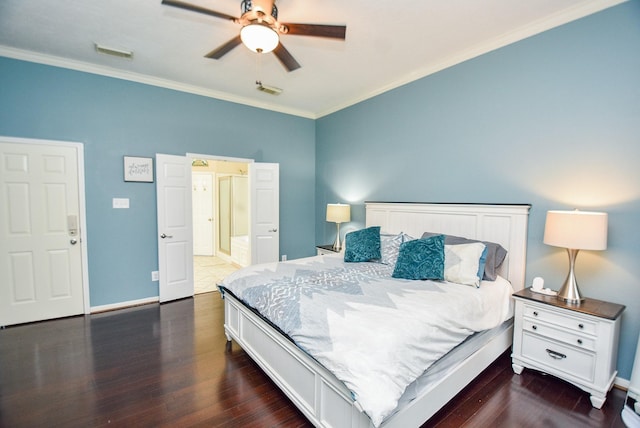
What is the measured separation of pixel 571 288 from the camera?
2219 millimetres

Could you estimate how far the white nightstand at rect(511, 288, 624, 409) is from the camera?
197 cm

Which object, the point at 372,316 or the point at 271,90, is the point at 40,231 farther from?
the point at 372,316

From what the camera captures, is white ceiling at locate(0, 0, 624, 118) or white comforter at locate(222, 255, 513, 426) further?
white ceiling at locate(0, 0, 624, 118)

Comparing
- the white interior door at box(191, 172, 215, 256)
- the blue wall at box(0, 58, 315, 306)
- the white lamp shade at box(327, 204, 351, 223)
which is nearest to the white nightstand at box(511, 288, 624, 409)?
the white lamp shade at box(327, 204, 351, 223)

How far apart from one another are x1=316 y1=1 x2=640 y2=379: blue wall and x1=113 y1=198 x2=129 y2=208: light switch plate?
11.9ft

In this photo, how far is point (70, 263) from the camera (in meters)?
3.44

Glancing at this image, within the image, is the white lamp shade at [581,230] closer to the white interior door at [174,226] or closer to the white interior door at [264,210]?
the white interior door at [264,210]

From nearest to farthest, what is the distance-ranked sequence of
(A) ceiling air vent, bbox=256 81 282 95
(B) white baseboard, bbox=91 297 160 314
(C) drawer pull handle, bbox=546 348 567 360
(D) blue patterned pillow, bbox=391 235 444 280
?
(C) drawer pull handle, bbox=546 348 567 360, (D) blue patterned pillow, bbox=391 235 444 280, (B) white baseboard, bbox=91 297 160 314, (A) ceiling air vent, bbox=256 81 282 95

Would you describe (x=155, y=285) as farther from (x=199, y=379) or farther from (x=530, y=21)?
(x=530, y=21)

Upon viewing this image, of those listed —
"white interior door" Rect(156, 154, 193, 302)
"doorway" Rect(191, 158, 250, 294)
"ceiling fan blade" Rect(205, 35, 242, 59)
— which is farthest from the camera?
"doorway" Rect(191, 158, 250, 294)

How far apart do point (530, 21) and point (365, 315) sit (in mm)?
2918

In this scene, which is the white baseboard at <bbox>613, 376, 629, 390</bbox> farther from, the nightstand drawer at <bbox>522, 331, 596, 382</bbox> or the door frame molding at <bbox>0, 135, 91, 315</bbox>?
the door frame molding at <bbox>0, 135, 91, 315</bbox>

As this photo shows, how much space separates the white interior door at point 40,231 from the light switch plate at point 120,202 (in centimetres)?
33

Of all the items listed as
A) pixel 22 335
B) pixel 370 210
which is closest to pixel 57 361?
pixel 22 335
